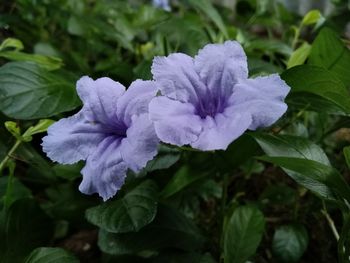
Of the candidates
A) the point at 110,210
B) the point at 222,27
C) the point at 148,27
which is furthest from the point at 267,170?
the point at 110,210

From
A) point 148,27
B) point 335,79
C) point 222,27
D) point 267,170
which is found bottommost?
point 267,170

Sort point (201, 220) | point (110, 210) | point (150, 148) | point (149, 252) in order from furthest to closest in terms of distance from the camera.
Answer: point (201, 220) → point (149, 252) → point (110, 210) → point (150, 148)

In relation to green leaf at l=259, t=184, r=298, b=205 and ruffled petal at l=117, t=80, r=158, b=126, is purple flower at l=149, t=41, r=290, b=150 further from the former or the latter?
green leaf at l=259, t=184, r=298, b=205

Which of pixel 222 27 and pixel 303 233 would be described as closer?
pixel 303 233

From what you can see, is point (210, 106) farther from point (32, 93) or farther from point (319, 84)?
point (32, 93)

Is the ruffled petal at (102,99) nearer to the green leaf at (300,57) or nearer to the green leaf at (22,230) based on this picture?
the green leaf at (22,230)

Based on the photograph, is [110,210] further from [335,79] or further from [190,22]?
[190,22]

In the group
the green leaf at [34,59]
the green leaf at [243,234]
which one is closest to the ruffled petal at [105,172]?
the green leaf at [243,234]
